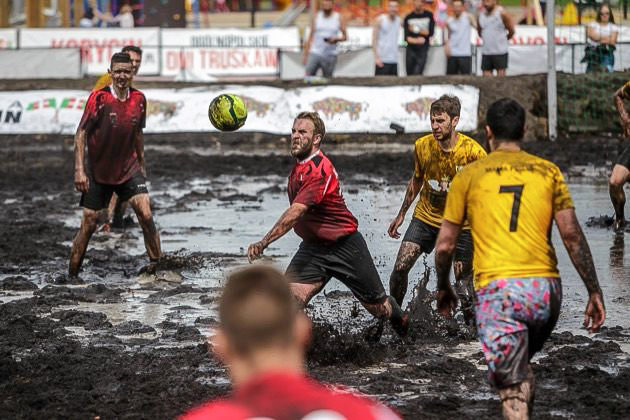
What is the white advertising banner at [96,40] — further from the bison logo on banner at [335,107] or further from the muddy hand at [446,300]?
the muddy hand at [446,300]

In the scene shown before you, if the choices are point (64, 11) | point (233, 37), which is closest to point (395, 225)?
point (233, 37)

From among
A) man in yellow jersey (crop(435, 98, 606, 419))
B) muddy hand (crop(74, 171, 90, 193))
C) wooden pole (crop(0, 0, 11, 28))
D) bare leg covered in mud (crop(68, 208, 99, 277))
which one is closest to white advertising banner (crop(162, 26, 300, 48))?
wooden pole (crop(0, 0, 11, 28))

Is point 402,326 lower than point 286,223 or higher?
lower

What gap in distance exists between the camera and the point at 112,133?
11070 millimetres

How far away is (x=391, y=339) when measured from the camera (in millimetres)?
8734

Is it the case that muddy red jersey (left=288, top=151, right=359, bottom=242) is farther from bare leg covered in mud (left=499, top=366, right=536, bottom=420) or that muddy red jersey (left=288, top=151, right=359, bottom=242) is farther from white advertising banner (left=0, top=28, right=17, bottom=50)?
white advertising banner (left=0, top=28, right=17, bottom=50)

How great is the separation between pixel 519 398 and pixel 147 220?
598 cm

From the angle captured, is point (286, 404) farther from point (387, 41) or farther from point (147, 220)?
point (387, 41)

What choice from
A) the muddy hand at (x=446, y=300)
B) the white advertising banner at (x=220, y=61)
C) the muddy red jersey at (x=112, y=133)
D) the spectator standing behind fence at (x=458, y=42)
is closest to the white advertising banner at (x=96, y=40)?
the white advertising banner at (x=220, y=61)

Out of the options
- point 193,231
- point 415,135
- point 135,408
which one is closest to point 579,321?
point 135,408

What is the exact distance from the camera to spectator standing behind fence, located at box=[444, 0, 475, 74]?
22938 mm

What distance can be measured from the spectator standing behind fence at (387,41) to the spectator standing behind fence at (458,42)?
99 centimetres

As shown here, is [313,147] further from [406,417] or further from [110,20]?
[110,20]

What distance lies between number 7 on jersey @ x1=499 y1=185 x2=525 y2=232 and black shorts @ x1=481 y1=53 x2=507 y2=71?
56.2ft
